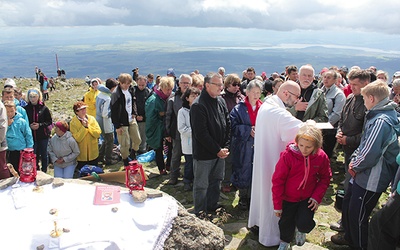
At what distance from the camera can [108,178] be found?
190 inches

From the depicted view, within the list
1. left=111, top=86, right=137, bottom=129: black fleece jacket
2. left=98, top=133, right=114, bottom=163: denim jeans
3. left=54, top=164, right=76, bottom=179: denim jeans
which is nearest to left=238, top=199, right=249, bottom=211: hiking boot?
left=54, top=164, right=76, bottom=179: denim jeans

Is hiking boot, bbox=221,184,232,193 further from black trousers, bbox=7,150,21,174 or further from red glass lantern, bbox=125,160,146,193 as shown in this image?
black trousers, bbox=7,150,21,174

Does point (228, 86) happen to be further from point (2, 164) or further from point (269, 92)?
point (2, 164)

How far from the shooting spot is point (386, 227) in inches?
144

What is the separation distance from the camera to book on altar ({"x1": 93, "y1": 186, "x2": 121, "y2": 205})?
13.2 ft

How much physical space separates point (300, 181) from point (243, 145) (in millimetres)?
2016

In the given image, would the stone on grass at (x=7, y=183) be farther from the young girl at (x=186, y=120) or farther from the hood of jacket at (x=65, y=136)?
the young girl at (x=186, y=120)

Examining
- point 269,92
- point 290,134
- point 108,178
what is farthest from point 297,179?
point 269,92

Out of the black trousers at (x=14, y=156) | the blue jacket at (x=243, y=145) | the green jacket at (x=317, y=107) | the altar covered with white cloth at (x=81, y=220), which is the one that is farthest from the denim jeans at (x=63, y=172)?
the green jacket at (x=317, y=107)

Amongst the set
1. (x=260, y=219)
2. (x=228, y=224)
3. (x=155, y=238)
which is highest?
(x=155, y=238)

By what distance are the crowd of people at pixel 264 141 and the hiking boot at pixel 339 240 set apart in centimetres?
2

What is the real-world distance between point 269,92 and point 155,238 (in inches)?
237

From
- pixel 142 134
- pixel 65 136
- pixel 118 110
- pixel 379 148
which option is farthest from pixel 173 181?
pixel 379 148

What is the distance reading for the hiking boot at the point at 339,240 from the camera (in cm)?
479
